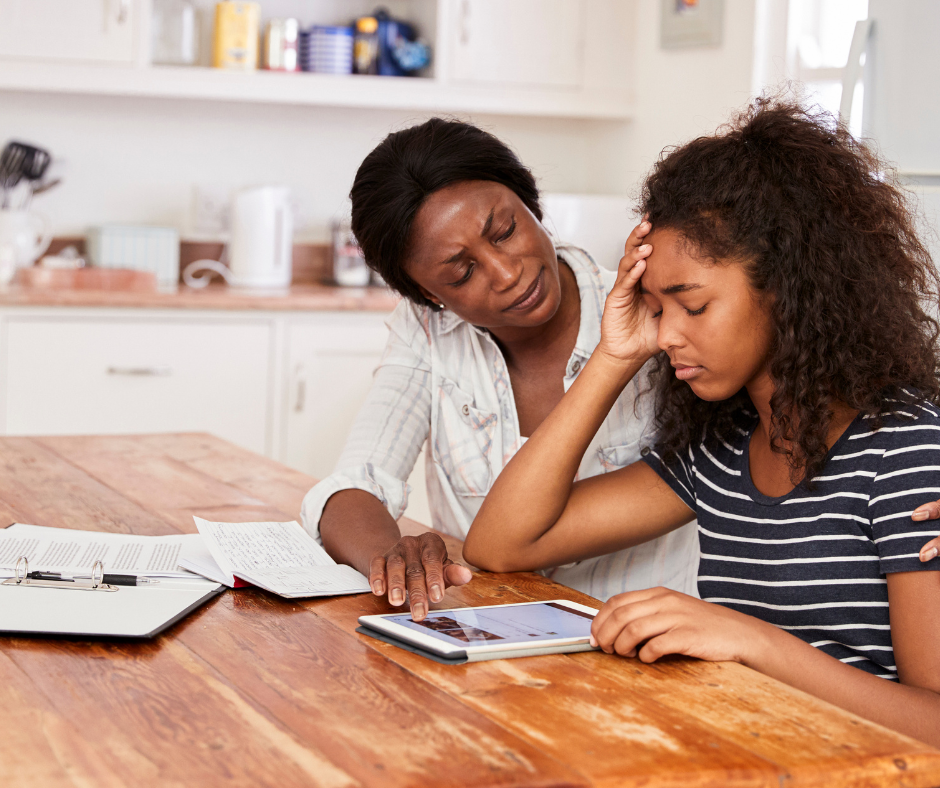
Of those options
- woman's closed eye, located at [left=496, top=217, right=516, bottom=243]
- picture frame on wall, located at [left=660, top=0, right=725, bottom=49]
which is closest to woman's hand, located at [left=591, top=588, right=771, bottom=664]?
woman's closed eye, located at [left=496, top=217, right=516, bottom=243]

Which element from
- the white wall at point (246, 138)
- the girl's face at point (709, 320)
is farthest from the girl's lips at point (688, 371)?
the white wall at point (246, 138)

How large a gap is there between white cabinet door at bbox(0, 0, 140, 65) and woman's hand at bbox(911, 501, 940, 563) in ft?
9.70

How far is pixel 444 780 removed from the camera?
69cm

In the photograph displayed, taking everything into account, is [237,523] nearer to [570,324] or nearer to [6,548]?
[6,548]

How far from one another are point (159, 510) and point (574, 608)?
2.14 feet

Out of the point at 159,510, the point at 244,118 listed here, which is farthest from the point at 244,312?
the point at 159,510

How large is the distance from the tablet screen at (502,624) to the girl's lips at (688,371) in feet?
A: 0.89

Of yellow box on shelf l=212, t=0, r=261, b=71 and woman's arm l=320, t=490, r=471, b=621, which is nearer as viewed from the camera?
woman's arm l=320, t=490, r=471, b=621

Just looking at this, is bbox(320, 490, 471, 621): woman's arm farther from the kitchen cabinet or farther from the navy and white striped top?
the kitchen cabinet

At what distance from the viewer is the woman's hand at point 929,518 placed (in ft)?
3.22

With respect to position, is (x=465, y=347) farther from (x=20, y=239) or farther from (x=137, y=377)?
(x=20, y=239)

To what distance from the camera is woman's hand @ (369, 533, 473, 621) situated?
1074 mm

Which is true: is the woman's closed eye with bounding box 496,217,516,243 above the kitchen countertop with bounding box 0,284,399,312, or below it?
above

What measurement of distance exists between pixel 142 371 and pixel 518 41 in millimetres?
1624
